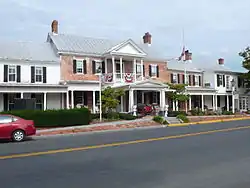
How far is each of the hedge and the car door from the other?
549cm

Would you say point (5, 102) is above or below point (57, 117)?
above

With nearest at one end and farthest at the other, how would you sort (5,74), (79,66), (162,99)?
(5,74)
(79,66)
(162,99)

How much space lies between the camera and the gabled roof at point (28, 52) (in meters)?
32.4

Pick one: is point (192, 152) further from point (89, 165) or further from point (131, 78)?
point (131, 78)

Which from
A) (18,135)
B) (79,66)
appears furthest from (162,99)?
(18,135)

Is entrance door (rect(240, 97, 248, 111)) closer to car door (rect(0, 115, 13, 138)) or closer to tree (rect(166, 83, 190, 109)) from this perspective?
tree (rect(166, 83, 190, 109))

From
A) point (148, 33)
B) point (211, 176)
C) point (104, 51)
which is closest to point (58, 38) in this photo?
point (104, 51)

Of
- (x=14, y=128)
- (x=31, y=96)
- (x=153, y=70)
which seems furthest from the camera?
(x=153, y=70)

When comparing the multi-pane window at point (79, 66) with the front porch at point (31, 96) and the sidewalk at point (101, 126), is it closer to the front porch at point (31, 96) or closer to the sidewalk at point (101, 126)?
the front porch at point (31, 96)

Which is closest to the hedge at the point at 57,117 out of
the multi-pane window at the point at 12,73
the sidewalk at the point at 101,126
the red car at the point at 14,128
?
the sidewalk at the point at 101,126

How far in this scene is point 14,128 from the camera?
18.4 m

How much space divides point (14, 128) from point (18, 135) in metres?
0.43

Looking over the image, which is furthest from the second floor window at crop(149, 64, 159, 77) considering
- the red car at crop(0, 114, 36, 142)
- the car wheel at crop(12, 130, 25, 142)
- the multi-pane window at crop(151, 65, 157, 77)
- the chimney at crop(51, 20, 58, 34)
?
the car wheel at crop(12, 130, 25, 142)

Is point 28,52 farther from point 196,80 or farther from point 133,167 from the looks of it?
point 133,167
